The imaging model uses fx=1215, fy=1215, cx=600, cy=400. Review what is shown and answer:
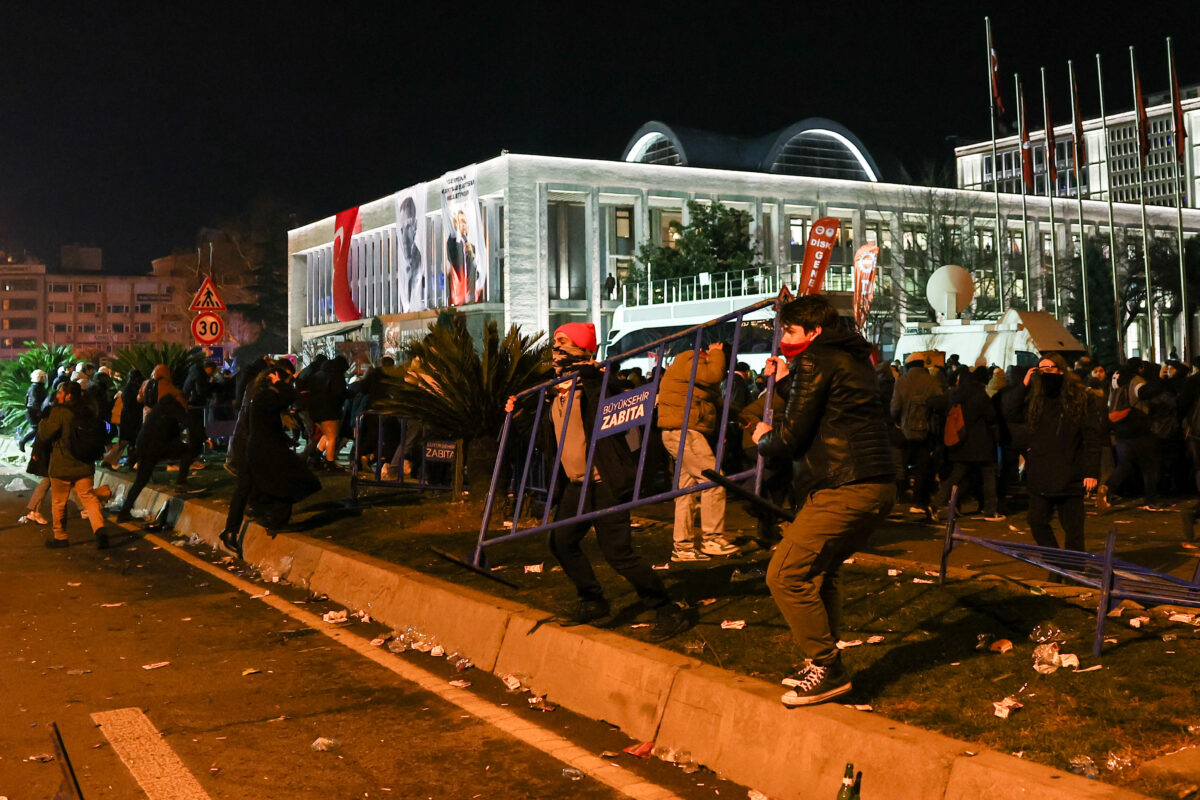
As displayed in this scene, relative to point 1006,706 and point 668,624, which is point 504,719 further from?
point 1006,706

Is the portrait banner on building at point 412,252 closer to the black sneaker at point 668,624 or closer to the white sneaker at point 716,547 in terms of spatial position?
the white sneaker at point 716,547

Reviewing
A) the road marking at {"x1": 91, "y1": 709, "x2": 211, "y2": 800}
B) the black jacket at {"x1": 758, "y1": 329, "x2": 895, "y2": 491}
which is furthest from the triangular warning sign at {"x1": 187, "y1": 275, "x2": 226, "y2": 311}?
the black jacket at {"x1": 758, "y1": 329, "x2": 895, "y2": 491}

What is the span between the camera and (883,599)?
25.5ft

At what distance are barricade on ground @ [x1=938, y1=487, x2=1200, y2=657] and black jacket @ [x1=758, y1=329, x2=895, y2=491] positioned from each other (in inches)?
55.3

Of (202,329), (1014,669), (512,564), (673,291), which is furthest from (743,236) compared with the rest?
(1014,669)

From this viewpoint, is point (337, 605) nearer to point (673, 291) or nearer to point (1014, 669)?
point (1014, 669)

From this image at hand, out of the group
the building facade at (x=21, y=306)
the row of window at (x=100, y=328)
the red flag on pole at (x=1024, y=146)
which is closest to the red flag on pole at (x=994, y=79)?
the red flag on pole at (x=1024, y=146)

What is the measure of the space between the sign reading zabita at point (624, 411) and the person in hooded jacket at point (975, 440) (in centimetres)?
656

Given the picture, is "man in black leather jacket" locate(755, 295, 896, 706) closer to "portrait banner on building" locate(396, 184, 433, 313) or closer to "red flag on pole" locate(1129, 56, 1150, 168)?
"red flag on pole" locate(1129, 56, 1150, 168)

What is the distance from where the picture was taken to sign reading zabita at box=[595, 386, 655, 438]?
21.5ft

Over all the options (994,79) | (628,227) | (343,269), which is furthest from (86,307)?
(994,79)

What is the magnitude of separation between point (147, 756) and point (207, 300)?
15.0 m

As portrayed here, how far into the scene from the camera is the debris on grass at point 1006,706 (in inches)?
205

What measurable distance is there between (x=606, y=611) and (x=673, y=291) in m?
45.5
